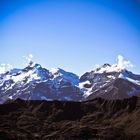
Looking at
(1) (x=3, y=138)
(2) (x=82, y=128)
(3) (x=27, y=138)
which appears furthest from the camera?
(2) (x=82, y=128)

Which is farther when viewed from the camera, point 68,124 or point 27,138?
point 68,124

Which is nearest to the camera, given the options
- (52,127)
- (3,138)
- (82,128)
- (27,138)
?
(3,138)

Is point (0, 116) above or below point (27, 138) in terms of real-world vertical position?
above

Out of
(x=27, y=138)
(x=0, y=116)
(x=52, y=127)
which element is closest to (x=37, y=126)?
(x=52, y=127)

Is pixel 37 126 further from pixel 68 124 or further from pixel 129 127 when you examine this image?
pixel 129 127

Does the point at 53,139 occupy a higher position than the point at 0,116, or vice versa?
the point at 0,116

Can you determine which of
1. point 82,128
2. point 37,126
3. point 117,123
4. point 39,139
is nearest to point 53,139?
point 39,139

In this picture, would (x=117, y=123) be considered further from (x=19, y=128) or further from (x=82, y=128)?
(x=19, y=128)

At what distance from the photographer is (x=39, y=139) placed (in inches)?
6319

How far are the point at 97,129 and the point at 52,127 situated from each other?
79.1 ft

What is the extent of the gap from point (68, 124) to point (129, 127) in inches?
1180

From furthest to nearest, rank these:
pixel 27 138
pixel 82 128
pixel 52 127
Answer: pixel 52 127 < pixel 82 128 < pixel 27 138

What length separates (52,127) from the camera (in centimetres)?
19000

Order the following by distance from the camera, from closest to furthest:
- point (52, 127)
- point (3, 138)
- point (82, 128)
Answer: point (3, 138), point (82, 128), point (52, 127)
